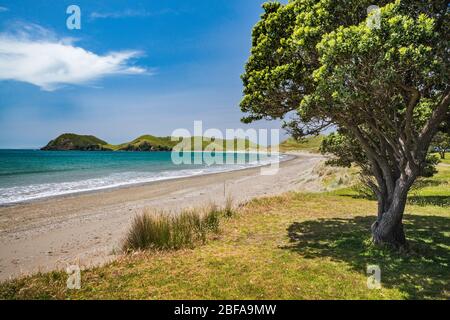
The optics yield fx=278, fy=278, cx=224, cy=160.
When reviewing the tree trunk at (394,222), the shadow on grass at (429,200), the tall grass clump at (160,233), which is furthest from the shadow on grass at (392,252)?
the shadow on grass at (429,200)

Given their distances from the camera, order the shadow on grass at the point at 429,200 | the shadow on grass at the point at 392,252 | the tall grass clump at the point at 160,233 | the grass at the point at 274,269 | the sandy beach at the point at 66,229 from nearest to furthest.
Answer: the grass at the point at 274,269 → the shadow on grass at the point at 392,252 → the tall grass clump at the point at 160,233 → the sandy beach at the point at 66,229 → the shadow on grass at the point at 429,200

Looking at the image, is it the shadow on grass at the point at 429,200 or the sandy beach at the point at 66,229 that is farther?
the shadow on grass at the point at 429,200

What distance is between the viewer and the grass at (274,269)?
7.25 meters

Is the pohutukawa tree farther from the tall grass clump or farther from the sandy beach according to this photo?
the sandy beach

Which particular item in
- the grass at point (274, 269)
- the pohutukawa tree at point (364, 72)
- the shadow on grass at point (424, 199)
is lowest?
the grass at point (274, 269)

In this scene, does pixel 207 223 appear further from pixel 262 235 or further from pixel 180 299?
pixel 180 299

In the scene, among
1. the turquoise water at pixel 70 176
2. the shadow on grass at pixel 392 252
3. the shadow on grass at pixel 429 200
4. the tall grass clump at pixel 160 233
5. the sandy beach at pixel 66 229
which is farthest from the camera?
the turquoise water at pixel 70 176

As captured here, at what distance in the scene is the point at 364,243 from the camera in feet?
35.6

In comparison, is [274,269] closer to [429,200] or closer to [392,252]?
[392,252]

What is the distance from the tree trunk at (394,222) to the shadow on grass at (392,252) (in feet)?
1.48

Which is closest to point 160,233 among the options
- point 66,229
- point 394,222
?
point 394,222

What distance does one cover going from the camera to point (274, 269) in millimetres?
8688

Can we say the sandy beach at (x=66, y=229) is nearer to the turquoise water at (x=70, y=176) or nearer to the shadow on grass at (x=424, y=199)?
the turquoise water at (x=70, y=176)

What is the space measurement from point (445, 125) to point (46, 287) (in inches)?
578
